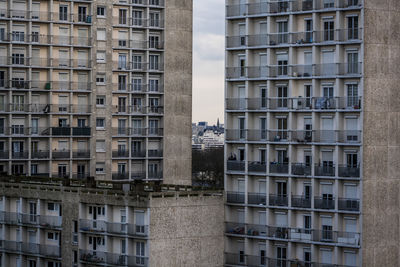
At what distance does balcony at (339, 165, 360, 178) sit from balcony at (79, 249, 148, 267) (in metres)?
Answer: 17.5

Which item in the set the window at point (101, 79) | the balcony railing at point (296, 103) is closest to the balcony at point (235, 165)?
the balcony railing at point (296, 103)

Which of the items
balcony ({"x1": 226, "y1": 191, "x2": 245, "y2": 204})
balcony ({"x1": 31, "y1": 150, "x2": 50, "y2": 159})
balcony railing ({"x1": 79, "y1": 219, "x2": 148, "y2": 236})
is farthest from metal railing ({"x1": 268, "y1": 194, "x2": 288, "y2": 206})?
balcony ({"x1": 31, "y1": 150, "x2": 50, "y2": 159})

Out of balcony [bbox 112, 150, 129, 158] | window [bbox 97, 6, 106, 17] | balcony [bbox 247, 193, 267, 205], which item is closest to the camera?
balcony [bbox 247, 193, 267, 205]

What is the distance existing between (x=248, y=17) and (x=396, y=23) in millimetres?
13378

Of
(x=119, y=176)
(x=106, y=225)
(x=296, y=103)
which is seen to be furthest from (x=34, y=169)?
(x=296, y=103)

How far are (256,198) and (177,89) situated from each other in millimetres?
36897

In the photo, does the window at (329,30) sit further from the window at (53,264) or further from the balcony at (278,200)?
the window at (53,264)

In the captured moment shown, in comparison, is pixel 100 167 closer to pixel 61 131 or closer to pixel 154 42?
pixel 61 131

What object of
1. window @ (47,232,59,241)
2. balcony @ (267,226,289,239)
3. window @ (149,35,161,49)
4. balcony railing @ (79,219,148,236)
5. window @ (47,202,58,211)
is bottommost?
window @ (47,232,59,241)

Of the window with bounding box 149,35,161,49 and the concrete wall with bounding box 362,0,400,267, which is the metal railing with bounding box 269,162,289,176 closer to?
the concrete wall with bounding box 362,0,400,267

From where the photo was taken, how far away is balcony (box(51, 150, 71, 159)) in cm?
11400

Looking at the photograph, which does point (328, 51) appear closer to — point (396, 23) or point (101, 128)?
point (396, 23)

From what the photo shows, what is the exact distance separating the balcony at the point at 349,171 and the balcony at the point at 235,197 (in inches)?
386

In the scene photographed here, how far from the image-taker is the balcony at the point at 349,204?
8081cm
